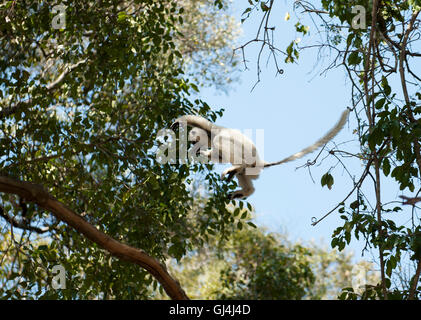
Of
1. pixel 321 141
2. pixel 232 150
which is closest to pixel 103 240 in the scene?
pixel 232 150

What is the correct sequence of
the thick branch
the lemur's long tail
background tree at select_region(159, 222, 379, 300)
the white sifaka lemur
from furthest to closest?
1. background tree at select_region(159, 222, 379, 300)
2. the white sifaka lemur
3. the lemur's long tail
4. the thick branch

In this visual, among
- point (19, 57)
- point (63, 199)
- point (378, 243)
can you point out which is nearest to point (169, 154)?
point (63, 199)

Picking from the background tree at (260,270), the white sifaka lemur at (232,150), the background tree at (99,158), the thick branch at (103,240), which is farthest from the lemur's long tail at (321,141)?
the background tree at (260,270)

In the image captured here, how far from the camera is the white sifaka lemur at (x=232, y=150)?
4.88 metres

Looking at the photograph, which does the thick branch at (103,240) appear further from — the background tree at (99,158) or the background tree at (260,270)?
the background tree at (260,270)

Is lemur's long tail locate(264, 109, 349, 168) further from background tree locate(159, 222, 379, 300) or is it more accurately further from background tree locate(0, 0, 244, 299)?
background tree locate(159, 222, 379, 300)

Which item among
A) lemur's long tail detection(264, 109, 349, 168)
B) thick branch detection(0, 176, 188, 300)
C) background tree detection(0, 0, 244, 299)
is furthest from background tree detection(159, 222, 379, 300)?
thick branch detection(0, 176, 188, 300)

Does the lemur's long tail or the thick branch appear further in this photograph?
the lemur's long tail

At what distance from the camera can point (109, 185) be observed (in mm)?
5082

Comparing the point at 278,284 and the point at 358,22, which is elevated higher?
the point at 358,22

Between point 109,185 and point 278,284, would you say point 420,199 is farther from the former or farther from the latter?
point 278,284

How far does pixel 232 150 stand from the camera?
489 centimetres

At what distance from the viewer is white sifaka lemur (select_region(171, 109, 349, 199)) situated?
16.0ft
